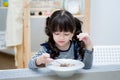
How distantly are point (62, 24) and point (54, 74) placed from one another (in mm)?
366

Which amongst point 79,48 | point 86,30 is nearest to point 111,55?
point 79,48

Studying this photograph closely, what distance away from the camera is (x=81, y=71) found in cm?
74

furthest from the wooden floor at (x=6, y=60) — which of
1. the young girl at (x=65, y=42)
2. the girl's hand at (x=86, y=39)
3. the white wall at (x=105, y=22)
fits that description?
the girl's hand at (x=86, y=39)

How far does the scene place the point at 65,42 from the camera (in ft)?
3.52

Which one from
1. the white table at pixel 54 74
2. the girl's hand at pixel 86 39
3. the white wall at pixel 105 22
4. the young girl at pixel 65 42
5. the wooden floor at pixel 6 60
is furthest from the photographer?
the wooden floor at pixel 6 60

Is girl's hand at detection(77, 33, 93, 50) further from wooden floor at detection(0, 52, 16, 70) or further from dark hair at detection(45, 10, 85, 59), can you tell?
wooden floor at detection(0, 52, 16, 70)

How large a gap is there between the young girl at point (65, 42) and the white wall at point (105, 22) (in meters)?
1.22

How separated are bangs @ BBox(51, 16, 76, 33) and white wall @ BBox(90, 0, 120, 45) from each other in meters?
1.32

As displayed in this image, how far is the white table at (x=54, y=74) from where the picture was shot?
2.26 ft

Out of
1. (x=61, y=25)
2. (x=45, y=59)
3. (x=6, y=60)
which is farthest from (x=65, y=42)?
(x=6, y=60)

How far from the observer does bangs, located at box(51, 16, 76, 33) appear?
1026 mm

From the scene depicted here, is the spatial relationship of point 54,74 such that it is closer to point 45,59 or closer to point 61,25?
point 45,59

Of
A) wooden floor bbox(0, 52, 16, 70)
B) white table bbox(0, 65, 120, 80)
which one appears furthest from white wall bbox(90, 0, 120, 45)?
white table bbox(0, 65, 120, 80)

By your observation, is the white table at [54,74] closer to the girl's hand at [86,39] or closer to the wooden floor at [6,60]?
the girl's hand at [86,39]
